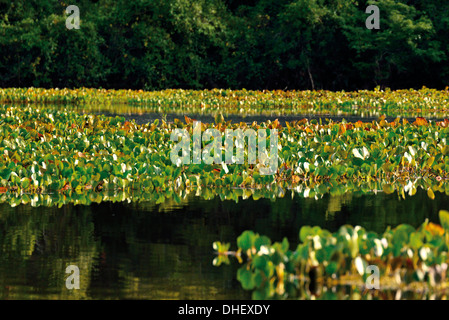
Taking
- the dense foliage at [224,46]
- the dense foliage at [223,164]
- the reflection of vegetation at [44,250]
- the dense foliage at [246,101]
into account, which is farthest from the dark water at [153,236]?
the dense foliage at [224,46]

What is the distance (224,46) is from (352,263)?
3675cm

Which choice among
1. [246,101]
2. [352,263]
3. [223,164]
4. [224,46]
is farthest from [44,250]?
[224,46]

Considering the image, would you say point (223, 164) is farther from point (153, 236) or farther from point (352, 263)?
point (352, 263)

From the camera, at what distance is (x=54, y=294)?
5988 millimetres

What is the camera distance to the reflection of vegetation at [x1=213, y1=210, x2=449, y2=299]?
595 centimetres

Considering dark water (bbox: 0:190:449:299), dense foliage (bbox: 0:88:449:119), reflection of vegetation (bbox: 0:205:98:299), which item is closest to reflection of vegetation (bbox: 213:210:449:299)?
dark water (bbox: 0:190:449:299)

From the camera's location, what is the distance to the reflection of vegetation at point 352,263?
19.5 feet

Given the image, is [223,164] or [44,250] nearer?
[44,250]

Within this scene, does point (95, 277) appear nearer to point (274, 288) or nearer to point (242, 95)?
point (274, 288)

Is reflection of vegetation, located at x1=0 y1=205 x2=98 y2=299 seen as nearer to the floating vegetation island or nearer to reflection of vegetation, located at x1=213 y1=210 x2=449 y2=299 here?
the floating vegetation island

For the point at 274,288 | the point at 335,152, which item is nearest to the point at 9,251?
the point at 274,288

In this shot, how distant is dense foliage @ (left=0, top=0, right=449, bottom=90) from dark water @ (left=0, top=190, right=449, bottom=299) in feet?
94.2

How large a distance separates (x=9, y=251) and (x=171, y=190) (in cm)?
366

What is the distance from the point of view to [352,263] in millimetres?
6055
